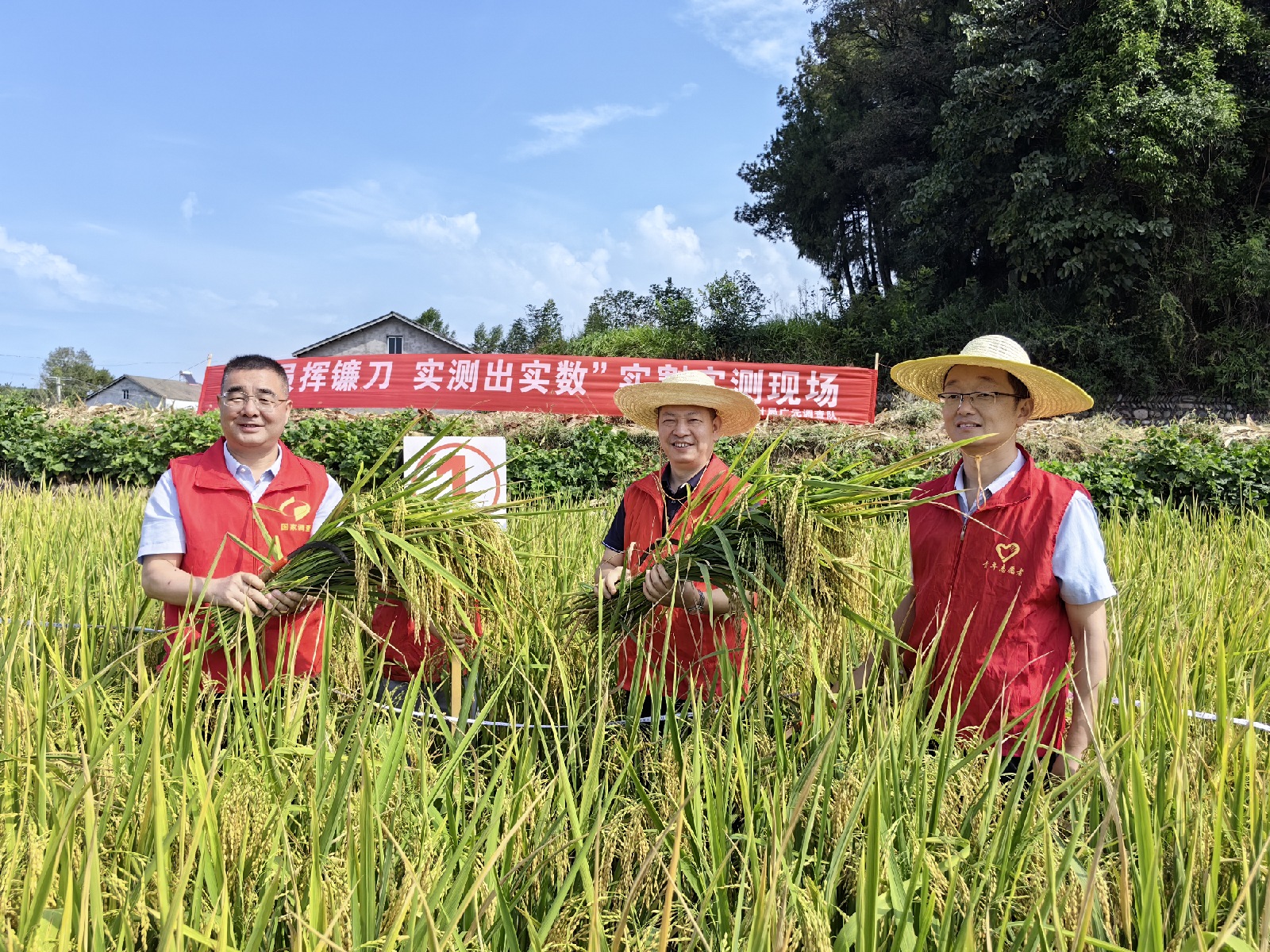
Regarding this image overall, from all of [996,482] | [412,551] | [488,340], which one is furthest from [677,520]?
[488,340]

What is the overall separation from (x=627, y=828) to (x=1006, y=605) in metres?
0.93

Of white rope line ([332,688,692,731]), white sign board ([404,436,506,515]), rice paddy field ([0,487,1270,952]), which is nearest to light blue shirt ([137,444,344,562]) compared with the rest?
white sign board ([404,436,506,515])

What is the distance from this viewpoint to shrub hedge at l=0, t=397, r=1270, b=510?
291 inches

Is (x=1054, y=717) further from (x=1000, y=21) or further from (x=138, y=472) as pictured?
(x=1000, y=21)

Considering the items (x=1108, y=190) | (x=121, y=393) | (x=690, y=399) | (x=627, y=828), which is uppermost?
(x=1108, y=190)

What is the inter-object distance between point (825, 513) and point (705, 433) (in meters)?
0.90

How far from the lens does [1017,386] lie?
199 centimetres

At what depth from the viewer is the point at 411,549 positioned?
5.34ft

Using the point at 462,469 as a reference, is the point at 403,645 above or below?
below

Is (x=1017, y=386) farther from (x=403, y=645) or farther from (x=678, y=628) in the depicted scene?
(x=403, y=645)

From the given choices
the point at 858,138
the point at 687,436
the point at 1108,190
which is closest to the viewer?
the point at 687,436

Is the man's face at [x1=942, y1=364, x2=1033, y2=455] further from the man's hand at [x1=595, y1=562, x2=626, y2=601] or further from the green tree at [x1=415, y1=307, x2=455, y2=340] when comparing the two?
the green tree at [x1=415, y1=307, x2=455, y2=340]

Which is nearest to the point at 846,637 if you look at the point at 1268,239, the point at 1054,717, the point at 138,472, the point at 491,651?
the point at 1054,717

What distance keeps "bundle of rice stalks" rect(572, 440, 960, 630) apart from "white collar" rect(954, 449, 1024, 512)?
298 millimetres
